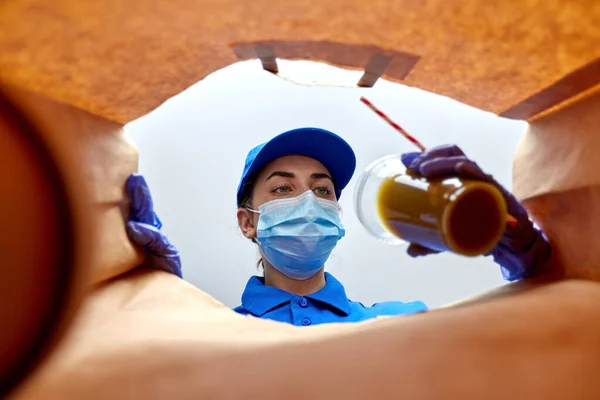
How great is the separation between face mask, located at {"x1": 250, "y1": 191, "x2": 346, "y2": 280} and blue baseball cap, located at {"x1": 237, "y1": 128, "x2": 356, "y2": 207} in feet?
0.43

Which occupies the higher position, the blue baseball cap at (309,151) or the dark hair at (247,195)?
the blue baseball cap at (309,151)

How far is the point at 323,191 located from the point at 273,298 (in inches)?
11.0

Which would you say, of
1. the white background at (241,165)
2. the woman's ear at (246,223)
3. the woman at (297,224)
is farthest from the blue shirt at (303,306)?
the white background at (241,165)

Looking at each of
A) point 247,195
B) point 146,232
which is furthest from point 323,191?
point 146,232

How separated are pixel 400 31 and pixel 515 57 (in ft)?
0.50

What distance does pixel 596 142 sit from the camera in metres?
0.67

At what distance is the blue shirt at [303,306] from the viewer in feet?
4.08

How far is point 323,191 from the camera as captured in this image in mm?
1331

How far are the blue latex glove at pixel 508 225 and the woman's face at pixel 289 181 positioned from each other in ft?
1.83

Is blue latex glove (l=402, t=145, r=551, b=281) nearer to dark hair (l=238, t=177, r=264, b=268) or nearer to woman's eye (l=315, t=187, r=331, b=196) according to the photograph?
woman's eye (l=315, t=187, r=331, b=196)

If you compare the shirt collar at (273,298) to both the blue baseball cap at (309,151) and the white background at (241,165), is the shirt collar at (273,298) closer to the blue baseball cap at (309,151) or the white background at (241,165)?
the blue baseball cap at (309,151)

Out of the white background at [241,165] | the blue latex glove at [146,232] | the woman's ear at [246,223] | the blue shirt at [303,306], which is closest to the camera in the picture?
the blue latex glove at [146,232]

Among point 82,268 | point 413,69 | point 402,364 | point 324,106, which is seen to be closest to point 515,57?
point 413,69

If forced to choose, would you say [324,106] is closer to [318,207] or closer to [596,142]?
[318,207]
